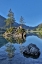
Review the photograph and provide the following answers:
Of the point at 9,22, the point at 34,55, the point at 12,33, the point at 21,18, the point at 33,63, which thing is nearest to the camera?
the point at 33,63

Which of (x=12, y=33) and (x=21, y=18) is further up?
(x=21, y=18)

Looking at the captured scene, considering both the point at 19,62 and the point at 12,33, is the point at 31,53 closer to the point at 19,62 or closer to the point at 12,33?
the point at 19,62

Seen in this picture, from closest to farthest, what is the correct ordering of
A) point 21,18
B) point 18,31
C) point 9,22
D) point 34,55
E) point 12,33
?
point 34,55
point 18,31
point 12,33
point 9,22
point 21,18

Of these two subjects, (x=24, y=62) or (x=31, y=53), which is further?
(x=31, y=53)

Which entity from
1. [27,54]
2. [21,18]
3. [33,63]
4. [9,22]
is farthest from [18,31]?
[21,18]

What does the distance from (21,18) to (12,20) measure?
3022cm

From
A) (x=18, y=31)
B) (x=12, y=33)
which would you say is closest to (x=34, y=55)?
(x=18, y=31)

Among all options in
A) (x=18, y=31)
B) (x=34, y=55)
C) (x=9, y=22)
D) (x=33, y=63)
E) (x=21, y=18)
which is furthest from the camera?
(x=21, y=18)

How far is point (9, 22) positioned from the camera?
3816 inches

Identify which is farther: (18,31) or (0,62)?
(18,31)

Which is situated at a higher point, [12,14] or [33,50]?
[12,14]

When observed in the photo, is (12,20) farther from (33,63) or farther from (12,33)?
(33,63)

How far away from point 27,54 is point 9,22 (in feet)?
257

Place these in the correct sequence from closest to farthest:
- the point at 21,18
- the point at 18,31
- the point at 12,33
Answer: the point at 18,31 → the point at 12,33 → the point at 21,18
